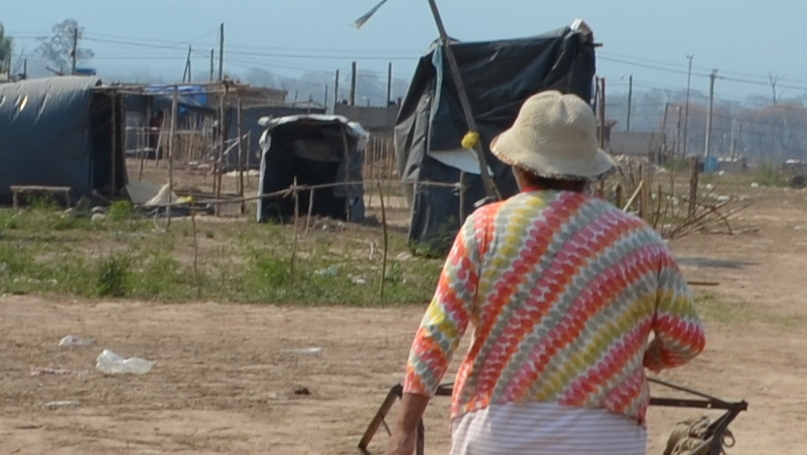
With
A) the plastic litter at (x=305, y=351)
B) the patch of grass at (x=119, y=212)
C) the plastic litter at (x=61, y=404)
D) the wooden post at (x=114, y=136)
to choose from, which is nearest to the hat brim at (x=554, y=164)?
the plastic litter at (x=61, y=404)

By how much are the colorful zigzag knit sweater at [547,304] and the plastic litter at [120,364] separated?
5910 mm

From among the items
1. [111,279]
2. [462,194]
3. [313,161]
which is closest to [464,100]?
[462,194]

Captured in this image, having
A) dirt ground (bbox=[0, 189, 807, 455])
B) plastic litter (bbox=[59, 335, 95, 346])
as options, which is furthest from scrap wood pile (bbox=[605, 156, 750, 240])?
plastic litter (bbox=[59, 335, 95, 346])

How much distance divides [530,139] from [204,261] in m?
12.4

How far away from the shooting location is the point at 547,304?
3.45 metres

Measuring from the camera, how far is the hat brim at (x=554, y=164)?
3502 mm

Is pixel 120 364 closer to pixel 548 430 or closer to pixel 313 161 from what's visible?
pixel 548 430

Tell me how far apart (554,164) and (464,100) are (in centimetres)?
Result: 1330

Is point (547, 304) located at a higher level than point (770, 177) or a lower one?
higher

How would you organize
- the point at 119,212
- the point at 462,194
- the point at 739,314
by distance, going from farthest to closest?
the point at 119,212, the point at 462,194, the point at 739,314

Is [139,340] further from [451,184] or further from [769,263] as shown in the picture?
[769,263]

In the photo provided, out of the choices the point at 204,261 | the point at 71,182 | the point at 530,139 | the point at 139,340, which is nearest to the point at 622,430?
the point at 530,139

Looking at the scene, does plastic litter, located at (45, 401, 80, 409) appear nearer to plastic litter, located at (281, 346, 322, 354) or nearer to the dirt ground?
the dirt ground

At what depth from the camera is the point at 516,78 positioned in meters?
17.5
